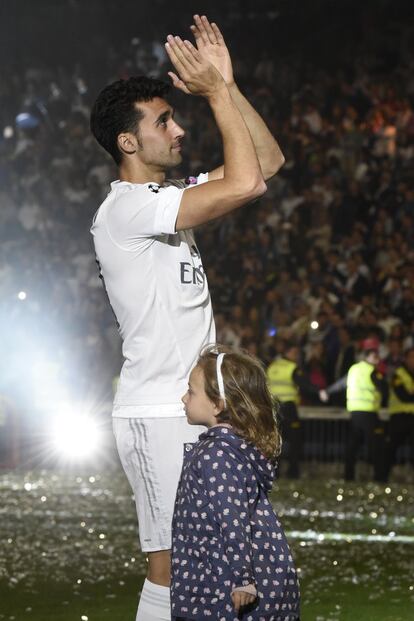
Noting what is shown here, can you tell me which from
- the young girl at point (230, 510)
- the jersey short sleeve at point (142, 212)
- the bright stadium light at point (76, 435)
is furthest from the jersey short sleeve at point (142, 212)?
the bright stadium light at point (76, 435)

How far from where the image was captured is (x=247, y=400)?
Result: 4855 mm

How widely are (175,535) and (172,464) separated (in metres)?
0.53

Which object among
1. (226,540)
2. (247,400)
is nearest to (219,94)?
(247,400)

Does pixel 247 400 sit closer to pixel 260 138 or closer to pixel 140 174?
pixel 140 174

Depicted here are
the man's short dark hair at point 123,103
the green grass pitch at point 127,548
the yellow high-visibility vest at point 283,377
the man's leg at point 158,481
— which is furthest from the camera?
the yellow high-visibility vest at point 283,377

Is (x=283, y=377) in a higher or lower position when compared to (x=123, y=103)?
lower

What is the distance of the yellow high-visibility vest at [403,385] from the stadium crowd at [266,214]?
41.9 inches

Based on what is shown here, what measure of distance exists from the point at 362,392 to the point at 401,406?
1.80ft

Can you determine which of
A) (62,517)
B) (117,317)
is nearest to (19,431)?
(62,517)

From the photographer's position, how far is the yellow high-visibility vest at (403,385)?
16828 millimetres

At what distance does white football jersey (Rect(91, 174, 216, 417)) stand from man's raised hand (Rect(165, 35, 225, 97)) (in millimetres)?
398

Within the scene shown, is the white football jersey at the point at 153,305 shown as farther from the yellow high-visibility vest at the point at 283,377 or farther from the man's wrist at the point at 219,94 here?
the yellow high-visibility vest at the point at 283,377

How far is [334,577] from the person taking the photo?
30.9 ft

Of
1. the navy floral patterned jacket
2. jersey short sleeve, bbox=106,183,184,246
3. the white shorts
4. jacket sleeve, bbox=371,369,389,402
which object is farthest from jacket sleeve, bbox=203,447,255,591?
jacket sleeve, bbox=371,369,389,402
